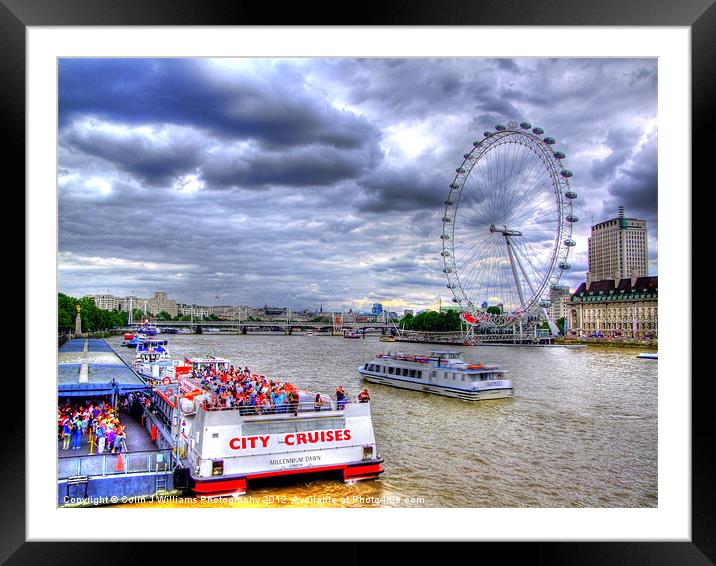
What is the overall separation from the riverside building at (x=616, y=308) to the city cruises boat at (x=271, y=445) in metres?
6.28

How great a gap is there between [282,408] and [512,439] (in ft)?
16.8

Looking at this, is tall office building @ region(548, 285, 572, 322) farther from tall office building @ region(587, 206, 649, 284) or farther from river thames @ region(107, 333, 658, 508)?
tall office building @ region(587, 206, 649, 284)

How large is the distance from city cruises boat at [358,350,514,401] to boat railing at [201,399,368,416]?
7505 mm

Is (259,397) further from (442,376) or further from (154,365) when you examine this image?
(442,376)

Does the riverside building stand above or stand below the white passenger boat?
above

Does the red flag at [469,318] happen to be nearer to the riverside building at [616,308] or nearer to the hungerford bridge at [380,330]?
the hungerford bridge at [380,330]

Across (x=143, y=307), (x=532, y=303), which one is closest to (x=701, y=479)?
(x=143, y=307)

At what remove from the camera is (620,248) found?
35.1ft

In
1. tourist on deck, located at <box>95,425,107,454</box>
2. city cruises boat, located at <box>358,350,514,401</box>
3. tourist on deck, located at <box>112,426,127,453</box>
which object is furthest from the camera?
city cruises boat, located at <box>358,350,514,401</box>

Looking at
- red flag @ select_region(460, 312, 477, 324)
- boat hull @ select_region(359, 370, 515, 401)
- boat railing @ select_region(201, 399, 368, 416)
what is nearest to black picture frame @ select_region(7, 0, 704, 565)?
boat railing @ select_region(201, 399, 368, 416)

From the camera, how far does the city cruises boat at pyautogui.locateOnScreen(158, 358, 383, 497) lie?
551 centimetres
